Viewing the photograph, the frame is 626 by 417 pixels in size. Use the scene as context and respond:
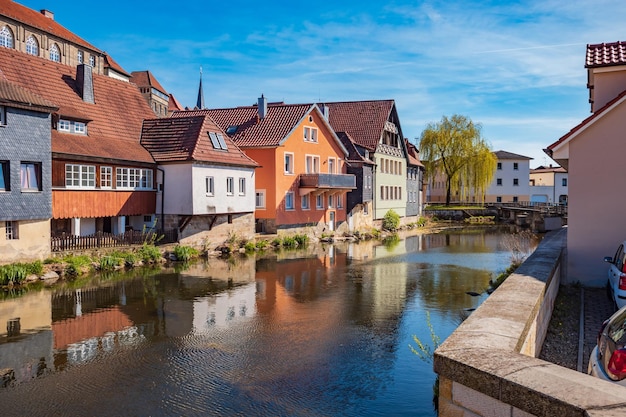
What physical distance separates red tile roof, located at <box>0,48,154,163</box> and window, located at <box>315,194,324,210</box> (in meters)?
13.3

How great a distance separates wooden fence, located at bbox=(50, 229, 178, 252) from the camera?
21.8 m

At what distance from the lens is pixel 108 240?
23.6m

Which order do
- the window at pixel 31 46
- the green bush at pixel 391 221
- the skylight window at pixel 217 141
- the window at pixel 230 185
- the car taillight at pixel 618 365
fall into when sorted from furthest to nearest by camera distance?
1. the green bush at pixel 391 221
2. the window at pixel 31 46
3. the window at pixel 230 185
4. the skylight window at pixel 217 141
5. the car taillight at pixel 618 365

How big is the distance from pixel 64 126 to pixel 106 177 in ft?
9.31

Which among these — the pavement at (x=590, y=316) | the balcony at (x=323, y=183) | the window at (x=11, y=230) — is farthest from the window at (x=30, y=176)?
the pavement at (x=590, y=316)

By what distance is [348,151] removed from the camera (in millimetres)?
43000

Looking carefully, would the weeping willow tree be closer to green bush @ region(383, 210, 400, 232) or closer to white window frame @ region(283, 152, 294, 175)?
green bush @ region(383, 210, 400, 232)

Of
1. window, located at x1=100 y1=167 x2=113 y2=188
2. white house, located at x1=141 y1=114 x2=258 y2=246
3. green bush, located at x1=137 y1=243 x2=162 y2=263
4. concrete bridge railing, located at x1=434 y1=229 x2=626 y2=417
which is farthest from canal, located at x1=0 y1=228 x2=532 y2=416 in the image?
white house, located at x1=141 y1=114 x2=258 y2=246

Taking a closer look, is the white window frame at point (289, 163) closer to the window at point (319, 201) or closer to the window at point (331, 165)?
the window at point (319, 201)

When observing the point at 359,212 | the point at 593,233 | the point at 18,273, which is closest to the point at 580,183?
the point at 593,233

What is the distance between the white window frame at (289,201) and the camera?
35306 mm

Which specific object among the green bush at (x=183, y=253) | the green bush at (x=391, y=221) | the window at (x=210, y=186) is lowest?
the green bush at (x=183, y=253)

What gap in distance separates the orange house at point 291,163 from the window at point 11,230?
16.4 meters

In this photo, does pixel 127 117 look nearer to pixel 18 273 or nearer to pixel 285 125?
pixel 285 125
